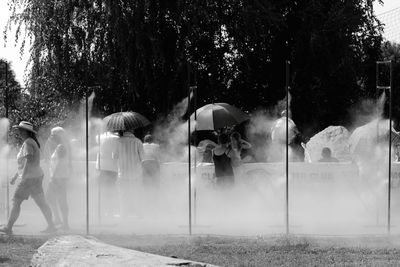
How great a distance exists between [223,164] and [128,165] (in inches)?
63.2

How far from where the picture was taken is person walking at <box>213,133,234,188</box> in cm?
1355

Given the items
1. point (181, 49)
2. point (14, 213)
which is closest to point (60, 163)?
point (14, 213)

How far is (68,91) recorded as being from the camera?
79.4ft

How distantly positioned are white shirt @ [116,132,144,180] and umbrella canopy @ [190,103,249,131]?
8.89ft

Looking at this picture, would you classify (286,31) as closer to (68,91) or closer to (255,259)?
(68,91)

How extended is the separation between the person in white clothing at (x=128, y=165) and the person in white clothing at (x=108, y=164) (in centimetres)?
10

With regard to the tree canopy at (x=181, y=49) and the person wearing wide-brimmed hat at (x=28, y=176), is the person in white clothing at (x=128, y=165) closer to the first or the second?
the person wearing wide-brimmed hat at (x=28, y=176)

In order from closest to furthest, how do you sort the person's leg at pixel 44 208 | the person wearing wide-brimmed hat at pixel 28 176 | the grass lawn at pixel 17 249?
1. the grass lawn at pixel 17 249
2. the person wearing wide-brimmed hat at pixel 28 176
3. the person's leg at pixel 44 208

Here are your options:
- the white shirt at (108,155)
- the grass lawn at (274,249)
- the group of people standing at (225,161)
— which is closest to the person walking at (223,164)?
the group of people standing at (225,161)

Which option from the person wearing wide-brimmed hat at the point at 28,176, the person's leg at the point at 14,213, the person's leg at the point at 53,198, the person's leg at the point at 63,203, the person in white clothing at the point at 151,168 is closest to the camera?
the person's leg at the point at 14,213

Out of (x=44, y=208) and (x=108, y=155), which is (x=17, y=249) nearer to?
(x=44, y=208)

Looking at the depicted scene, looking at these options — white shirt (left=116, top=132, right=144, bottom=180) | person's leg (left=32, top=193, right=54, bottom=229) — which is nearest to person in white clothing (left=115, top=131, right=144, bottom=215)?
white shirt (left=116, top=132, right=144, bottom=180)

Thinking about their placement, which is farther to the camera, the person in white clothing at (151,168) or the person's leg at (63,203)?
the person in white clothing at (151,168)

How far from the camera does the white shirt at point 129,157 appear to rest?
44.0 ft
